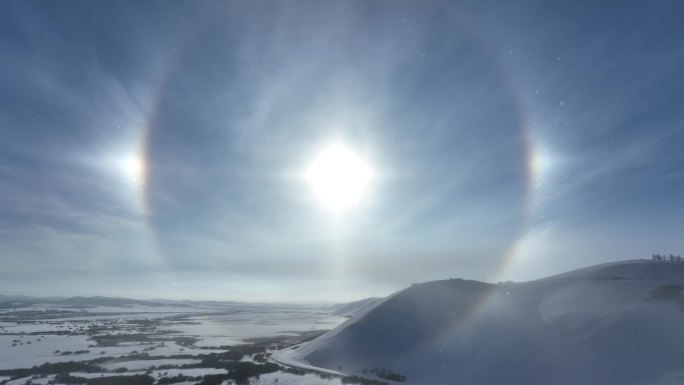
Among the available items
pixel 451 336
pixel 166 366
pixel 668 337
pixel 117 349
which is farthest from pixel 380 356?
pixel 117 349

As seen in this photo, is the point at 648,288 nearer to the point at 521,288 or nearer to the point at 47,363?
the point at 521,288

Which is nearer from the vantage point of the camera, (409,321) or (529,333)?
(529,333)

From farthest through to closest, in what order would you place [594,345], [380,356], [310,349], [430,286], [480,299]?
1. [430,286]
2. [480,299]
3. [310,349]
4. [380,356]
5. [594,345]

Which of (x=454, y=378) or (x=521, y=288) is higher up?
(x=521, y=288)

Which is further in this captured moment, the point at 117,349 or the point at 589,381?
the point at 117,349

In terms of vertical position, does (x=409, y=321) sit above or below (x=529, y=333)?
above

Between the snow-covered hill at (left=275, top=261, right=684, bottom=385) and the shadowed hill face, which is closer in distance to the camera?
the snow-covered hill at (left=275, top=261, right=684, bottom=385)

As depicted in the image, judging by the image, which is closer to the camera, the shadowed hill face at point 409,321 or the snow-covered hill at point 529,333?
the snow-covered hill at point 529,333

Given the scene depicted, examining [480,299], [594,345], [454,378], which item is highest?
[480,299]
